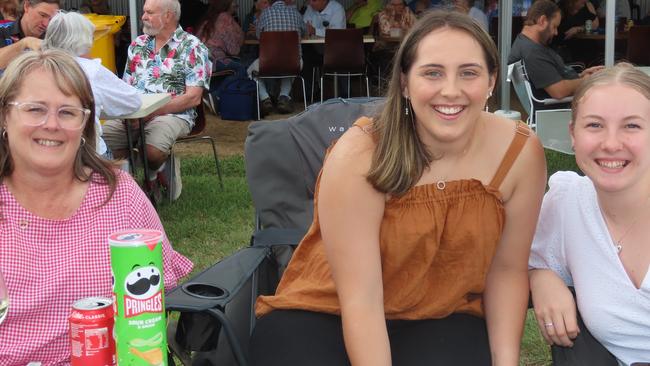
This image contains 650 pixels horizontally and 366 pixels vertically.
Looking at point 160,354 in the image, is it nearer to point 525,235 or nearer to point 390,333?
point 390,333

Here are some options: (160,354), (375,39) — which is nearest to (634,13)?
(375,39)

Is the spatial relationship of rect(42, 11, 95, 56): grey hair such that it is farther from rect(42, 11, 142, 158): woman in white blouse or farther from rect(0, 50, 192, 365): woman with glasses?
rect(0, 50, 192, 365): woman with glasses

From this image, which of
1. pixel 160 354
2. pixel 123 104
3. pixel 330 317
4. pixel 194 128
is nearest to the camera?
pixel 160 354

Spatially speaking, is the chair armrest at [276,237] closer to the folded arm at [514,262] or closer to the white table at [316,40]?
the folded arm at [514,262]

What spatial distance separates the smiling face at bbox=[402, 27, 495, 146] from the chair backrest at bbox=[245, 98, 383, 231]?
78cm

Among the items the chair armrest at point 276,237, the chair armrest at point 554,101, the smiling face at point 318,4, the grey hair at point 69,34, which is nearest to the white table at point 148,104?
the grey hair at point 69,34

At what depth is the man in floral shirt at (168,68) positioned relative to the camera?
6.21 meters

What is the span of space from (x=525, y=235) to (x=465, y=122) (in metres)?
0.36

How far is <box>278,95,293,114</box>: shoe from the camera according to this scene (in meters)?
10.9

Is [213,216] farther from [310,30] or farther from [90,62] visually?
[310,30]

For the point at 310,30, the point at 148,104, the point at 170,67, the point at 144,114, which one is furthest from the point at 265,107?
the point at 144,114

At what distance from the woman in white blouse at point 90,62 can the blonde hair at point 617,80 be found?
135 inches

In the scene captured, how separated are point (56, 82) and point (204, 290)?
67 centimetres

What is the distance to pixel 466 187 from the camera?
2217 mm
